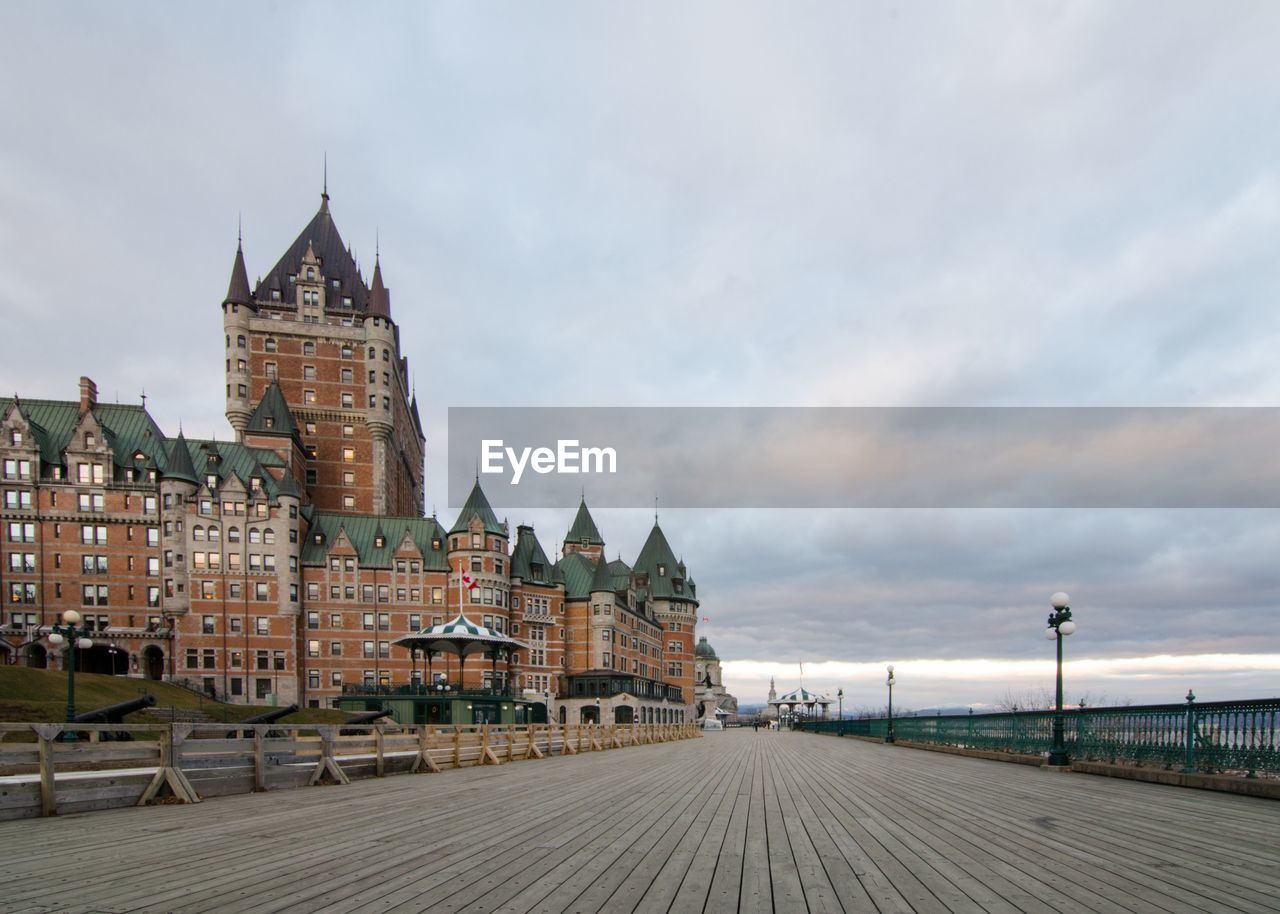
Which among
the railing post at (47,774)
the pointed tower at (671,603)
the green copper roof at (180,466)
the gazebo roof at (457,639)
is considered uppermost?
the green copper roof at (180,466)

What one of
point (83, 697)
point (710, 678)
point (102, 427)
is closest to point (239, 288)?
point (102, 427)

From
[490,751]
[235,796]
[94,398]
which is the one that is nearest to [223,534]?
[94,398]

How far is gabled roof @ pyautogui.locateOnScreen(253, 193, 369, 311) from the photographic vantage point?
3423 inches

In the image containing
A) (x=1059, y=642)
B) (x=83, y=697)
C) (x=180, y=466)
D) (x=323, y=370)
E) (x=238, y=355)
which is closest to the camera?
(x=1059, y=642)

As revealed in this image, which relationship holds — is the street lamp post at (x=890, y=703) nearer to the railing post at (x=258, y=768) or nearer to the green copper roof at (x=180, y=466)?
the railing post at (x=258, y=768)

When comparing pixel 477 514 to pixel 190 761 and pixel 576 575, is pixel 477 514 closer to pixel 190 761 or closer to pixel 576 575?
pixel 576 575

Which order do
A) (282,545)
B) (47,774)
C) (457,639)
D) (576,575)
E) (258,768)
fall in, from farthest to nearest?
1. (576,575)
2. (282,545)
3. (457,639)
4. (258,768)
5. (47,774)

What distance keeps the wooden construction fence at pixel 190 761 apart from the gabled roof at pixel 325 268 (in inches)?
3087

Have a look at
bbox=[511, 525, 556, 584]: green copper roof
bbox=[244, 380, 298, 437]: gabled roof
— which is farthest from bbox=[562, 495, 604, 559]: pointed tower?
bbox=[244, 380, 298, 437]: gabled roof

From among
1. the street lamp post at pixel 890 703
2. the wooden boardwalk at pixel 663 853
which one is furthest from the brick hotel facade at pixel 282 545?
the wooden boardwalk at pixel 663 853

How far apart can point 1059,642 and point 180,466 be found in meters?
68.8

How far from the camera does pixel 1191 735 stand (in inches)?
503

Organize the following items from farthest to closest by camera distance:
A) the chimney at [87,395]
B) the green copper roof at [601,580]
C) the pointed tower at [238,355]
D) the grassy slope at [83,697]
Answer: the green copper roof at [601,580]
the pointed tower at [238,355]
the chimney at [87,395]
the grassy slope at [83,697]

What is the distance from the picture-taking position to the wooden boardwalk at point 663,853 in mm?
5426
